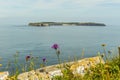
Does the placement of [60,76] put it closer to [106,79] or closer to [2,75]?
[2,75]

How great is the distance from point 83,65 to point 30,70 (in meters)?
1.32

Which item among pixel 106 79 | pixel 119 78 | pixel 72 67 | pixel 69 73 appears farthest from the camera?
pixel 72 67

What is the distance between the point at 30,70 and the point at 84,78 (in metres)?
1.44

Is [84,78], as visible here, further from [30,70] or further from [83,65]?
[30,70]

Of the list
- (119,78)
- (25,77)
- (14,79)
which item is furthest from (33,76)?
(119,78)

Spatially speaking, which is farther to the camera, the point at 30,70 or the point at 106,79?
the point at 30,70

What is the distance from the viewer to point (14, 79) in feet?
22.2

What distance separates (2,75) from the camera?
295 inches

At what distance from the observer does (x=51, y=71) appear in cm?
808

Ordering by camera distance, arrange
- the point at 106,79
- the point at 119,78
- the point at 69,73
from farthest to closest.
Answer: the point at 69,73
the point at 119,78
the point at 106,79

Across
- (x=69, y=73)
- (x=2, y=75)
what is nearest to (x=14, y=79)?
(x=2, y=75)

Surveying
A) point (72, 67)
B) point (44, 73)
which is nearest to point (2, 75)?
point (44, 73)

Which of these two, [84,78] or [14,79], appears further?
[84,78]

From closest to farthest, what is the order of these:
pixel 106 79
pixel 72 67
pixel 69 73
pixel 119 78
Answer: pixel 106 79 → pixel 119 78 → pixel 69 73 → pixel 72 67
